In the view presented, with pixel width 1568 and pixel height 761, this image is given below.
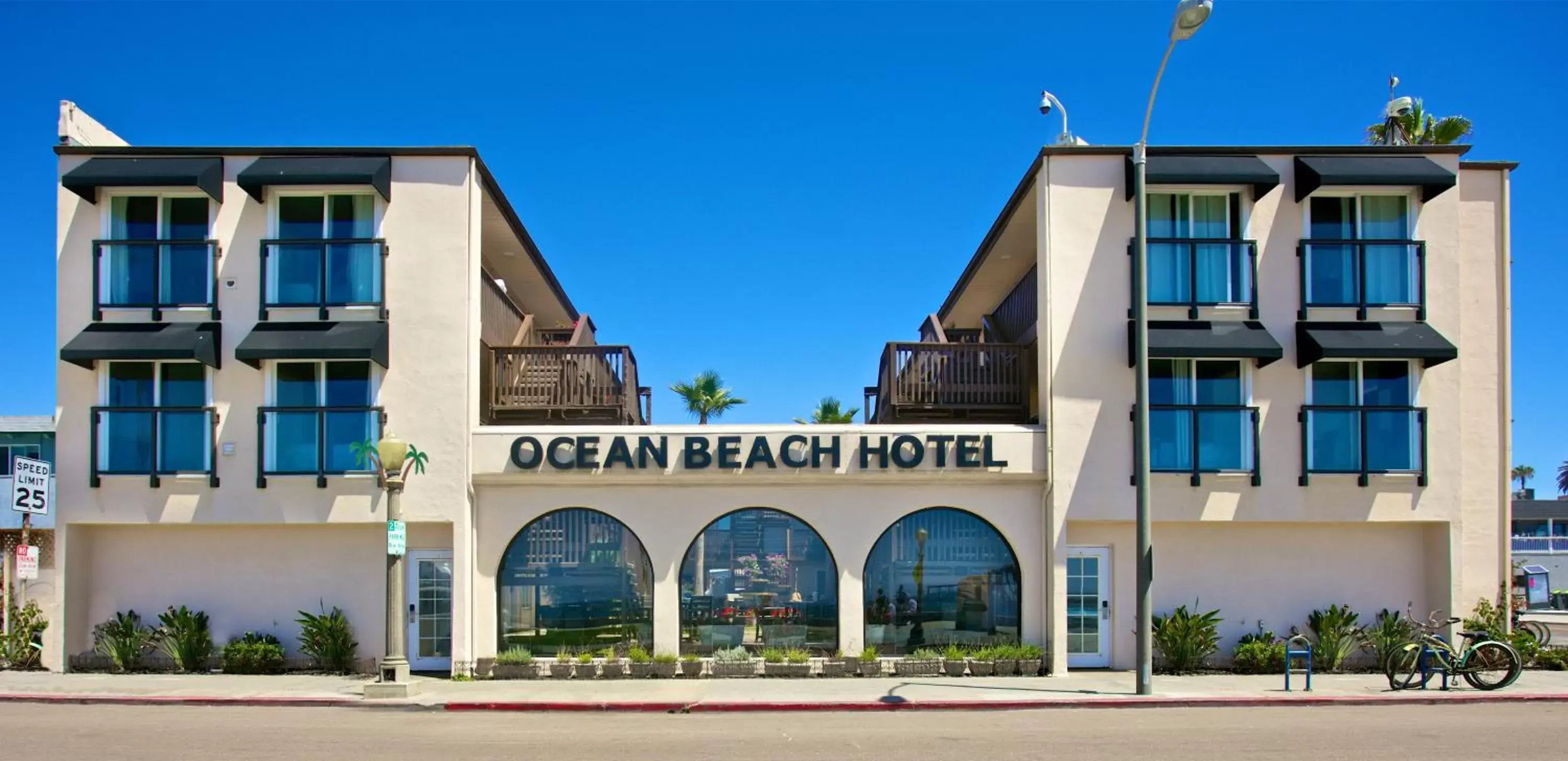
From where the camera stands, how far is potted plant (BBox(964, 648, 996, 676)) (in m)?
18.6

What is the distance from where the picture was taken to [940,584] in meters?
19.3

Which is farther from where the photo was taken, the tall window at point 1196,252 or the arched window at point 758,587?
the arched window at point 758,587

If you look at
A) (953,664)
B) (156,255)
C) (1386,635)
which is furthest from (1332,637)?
(156,255)

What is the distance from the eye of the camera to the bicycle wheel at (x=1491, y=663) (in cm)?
1683

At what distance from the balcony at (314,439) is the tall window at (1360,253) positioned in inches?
609

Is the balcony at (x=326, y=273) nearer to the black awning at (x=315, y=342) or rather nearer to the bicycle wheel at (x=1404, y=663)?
the black awning at (x=315, y=342)

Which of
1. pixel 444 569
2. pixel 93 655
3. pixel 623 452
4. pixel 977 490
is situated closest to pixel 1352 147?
pixel 977 490

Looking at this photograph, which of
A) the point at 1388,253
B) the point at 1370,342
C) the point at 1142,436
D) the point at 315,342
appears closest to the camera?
the point at 1142,436

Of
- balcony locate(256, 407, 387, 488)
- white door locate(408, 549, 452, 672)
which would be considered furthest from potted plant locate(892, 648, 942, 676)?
balcony locate(256, 407, 387, 488)

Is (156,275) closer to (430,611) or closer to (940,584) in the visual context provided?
(430,611)

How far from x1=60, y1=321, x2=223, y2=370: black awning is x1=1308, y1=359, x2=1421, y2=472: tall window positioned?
17741mm

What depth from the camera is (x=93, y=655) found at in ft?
62.6

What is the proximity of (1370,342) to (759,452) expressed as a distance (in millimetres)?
9919

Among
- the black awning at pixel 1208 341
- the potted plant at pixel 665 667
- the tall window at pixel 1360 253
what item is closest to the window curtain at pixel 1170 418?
the black awning at pixel 1208 341
